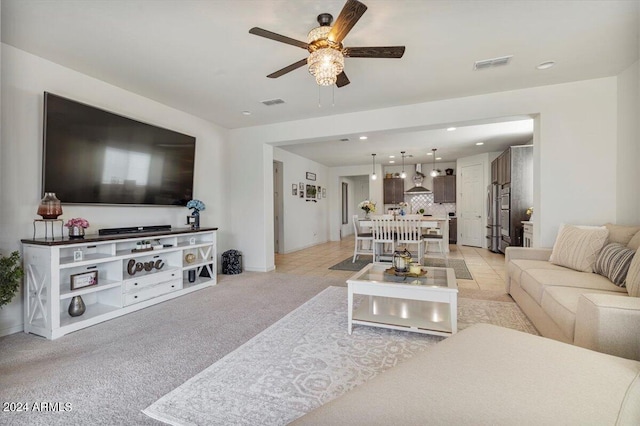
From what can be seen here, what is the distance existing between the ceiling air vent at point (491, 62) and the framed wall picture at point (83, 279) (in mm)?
4365

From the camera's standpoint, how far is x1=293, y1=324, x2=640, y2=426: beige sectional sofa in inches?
32.3

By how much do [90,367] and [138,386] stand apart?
0.52 meters

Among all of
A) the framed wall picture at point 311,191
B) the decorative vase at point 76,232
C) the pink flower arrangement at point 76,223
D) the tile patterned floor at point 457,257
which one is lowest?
the tile patterned floor at point 457,257

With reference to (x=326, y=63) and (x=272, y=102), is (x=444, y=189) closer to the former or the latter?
(x=272, y=102)

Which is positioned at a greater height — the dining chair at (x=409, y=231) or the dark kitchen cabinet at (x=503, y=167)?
the dark kitchen cabinet at (x=503, y=167)

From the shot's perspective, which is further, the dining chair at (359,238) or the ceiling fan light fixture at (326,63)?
the dining chair at (359,238)

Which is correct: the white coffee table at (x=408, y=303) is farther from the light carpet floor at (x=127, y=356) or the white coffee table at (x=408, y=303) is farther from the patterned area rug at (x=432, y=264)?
the patterned area rug at (x=432, y=264)

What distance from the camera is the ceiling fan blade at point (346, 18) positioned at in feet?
5.41

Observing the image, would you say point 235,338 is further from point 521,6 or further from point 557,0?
point 557,0

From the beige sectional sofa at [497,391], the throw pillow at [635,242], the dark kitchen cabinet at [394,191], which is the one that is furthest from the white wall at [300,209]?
the beige sectional sofa at [497,391]

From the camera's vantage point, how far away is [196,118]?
459 cm

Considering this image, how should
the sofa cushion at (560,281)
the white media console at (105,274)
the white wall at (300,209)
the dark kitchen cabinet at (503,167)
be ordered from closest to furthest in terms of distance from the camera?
the sofa cushion at (560,281) → the white media console at (105,274) → the dark kitchen cabinet at (503,167) → the white wall at (300,209)

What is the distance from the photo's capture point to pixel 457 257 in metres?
6.18

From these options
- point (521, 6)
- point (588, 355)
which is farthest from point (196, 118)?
point (588, 355)
